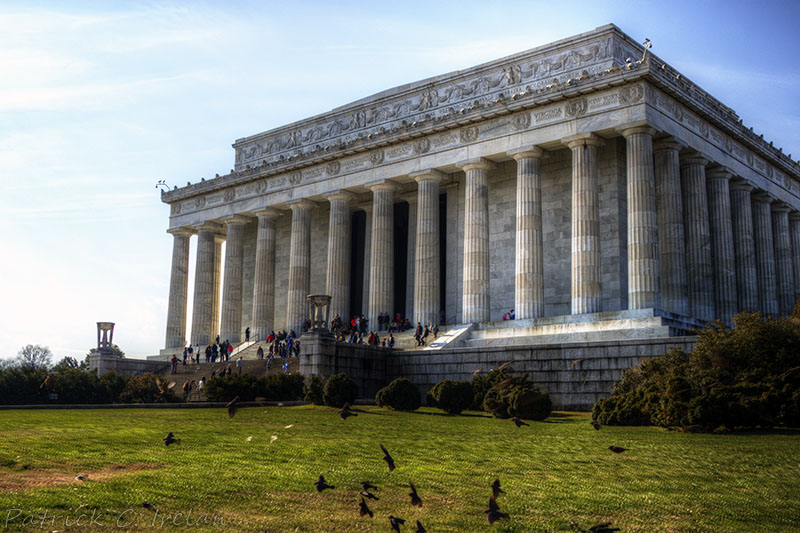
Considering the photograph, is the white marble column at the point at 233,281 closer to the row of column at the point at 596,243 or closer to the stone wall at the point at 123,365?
the row of column at the point at 596,243

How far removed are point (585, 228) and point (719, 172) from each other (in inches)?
411

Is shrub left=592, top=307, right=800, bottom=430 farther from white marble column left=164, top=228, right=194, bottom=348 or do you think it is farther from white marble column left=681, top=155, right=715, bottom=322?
white marble column left=164, top=228, right=194, bottom=348

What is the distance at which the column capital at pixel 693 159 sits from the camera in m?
44.0

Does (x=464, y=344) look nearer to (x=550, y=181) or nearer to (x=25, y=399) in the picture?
(x=550, y=181)

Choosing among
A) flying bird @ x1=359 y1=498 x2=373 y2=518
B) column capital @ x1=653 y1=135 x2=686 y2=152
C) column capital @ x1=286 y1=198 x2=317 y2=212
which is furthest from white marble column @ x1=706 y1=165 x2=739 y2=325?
flying bird @ x1=359 y1=498 x2=373 y2=518

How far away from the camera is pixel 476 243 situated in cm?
4484

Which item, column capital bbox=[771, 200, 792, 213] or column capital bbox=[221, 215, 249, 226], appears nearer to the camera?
column capital bbox=[771, 200, 792, 213]

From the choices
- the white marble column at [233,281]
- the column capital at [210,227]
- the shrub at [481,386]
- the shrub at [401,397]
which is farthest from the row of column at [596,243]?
the shrub at [401,397]

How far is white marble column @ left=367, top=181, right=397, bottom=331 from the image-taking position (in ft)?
160

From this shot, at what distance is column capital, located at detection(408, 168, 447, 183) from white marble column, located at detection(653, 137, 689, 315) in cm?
1221

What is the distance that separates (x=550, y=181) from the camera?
1881 inches

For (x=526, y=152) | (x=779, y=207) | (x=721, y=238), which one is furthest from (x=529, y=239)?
(x=779, y=207)

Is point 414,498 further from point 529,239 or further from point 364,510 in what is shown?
point 529,239

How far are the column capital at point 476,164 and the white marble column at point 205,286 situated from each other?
73.5ft
